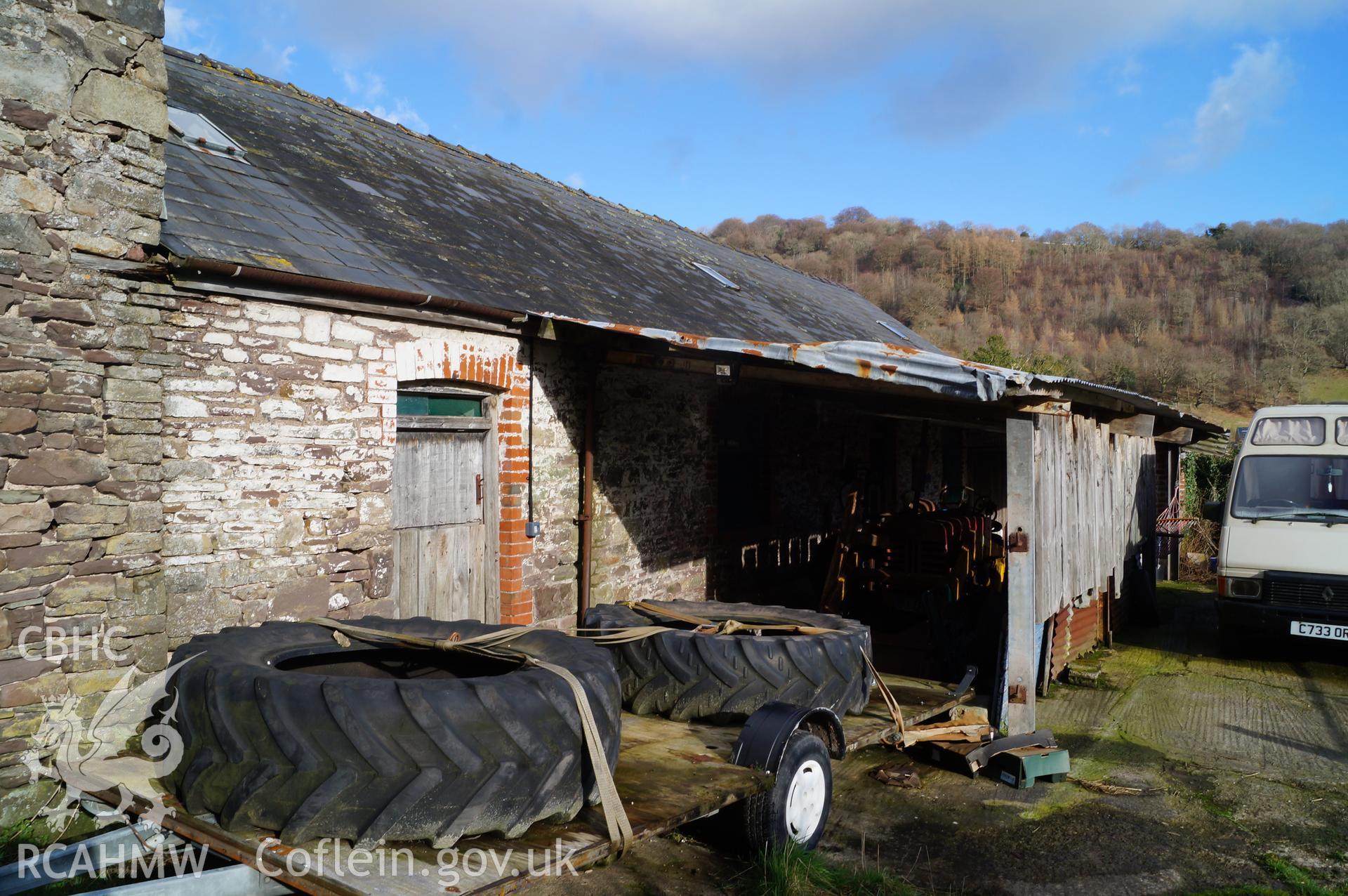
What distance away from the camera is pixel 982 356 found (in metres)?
24.9

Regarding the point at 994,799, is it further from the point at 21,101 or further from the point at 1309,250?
the point at 1309,250

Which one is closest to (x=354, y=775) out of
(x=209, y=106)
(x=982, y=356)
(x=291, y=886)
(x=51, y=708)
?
(x=291, y=886)

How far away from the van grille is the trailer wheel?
21.4 feet

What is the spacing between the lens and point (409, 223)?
283 inches

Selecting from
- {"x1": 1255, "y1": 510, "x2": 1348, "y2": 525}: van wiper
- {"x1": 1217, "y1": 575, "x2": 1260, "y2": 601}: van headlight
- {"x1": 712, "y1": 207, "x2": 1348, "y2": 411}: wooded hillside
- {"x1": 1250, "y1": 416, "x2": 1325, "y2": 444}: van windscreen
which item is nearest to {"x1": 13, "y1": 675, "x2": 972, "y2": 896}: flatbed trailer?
{"x1": 1217, "y1": 575, "x2": 1260, "y2": 601}: van headlight

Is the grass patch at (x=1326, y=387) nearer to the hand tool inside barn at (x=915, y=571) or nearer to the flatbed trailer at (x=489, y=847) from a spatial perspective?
the hand tool inside barn at (x=915, y=571)

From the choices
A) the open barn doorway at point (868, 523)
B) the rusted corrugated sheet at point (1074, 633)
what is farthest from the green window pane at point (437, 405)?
the rusted corrugated sheet at point (1074, 633)

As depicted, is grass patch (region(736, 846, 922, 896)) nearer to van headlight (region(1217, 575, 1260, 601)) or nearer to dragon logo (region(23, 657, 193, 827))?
dragon logo (region(23, 657, 193, 827))

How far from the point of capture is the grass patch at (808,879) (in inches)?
147

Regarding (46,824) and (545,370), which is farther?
(545,370)

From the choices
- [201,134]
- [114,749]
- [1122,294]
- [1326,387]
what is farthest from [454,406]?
[1122,294]

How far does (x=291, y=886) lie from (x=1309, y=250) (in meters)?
60.2

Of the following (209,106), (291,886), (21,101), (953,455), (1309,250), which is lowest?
(291,886)

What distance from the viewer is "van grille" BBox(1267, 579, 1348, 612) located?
8.08 m
